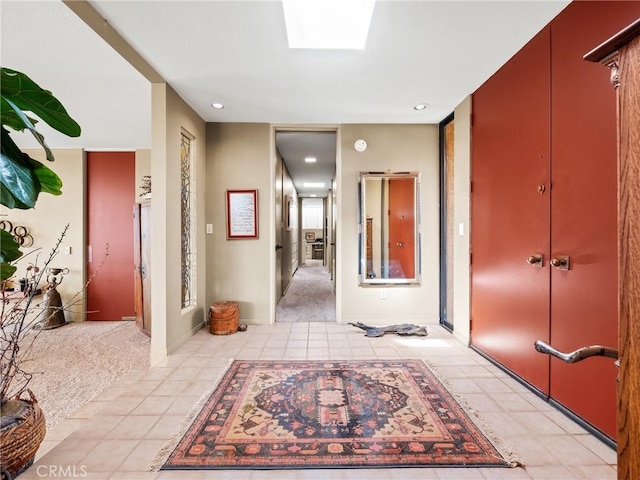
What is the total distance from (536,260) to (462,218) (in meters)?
1.08

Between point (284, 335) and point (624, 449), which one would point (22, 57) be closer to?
point (284, 335)

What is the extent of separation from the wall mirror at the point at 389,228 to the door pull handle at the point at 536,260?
1.63 m

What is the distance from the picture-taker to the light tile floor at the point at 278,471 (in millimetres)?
1395

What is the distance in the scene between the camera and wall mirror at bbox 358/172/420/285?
3686 mm

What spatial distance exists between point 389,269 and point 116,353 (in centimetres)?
312

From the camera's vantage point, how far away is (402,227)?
378 centimetres

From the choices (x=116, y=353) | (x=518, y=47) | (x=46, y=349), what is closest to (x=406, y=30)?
(x=518, y=47)

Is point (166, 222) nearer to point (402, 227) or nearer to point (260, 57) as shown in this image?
point (260, 57)

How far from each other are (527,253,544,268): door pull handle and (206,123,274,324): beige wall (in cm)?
258

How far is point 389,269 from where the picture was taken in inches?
148

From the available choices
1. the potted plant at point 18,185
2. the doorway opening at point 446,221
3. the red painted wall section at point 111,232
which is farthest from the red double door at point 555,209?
the red painted wall section at point 111,232

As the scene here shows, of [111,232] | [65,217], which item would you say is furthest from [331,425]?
[65,217]

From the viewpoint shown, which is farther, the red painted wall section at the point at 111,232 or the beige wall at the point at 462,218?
the red painted wall section at the point at 111,232

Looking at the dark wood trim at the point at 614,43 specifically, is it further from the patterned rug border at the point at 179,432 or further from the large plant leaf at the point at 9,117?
the patterned rug border at the point at 179,432
